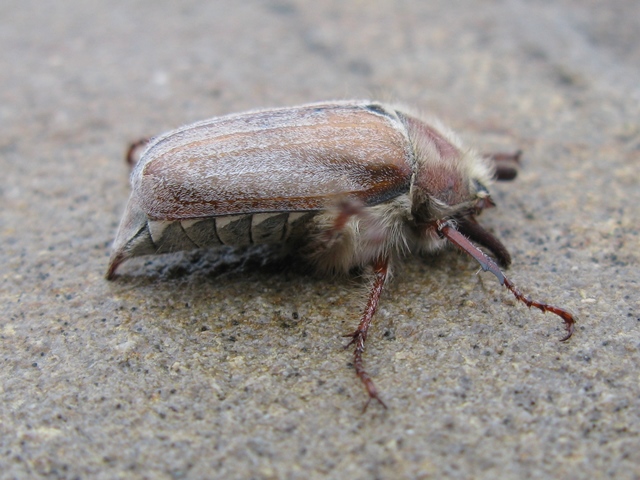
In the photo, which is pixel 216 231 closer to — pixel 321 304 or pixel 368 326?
pixel 321 304

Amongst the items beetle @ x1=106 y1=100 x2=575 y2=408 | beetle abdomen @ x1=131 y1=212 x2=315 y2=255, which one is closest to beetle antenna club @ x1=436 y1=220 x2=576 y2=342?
beetle @ x1=106 y1=100 x2=575 y2=408

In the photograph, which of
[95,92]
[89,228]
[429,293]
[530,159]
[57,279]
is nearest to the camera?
[429,293]

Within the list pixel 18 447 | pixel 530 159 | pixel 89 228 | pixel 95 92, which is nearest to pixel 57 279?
pixel 89 228

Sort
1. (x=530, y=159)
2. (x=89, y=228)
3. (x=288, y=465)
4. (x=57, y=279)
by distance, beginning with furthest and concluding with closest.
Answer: (x=530, y=159) < (x=89, y=228) < (x=57, y=279) < (x=288, y=465)

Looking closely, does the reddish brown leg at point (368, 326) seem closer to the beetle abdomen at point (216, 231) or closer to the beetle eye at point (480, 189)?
the beetle abdomen at point (216, 231)

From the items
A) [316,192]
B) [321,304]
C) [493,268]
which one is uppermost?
[316,192]

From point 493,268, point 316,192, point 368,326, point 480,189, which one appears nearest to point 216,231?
point 316,192

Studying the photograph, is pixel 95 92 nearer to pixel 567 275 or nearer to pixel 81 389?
pixel 81 389
